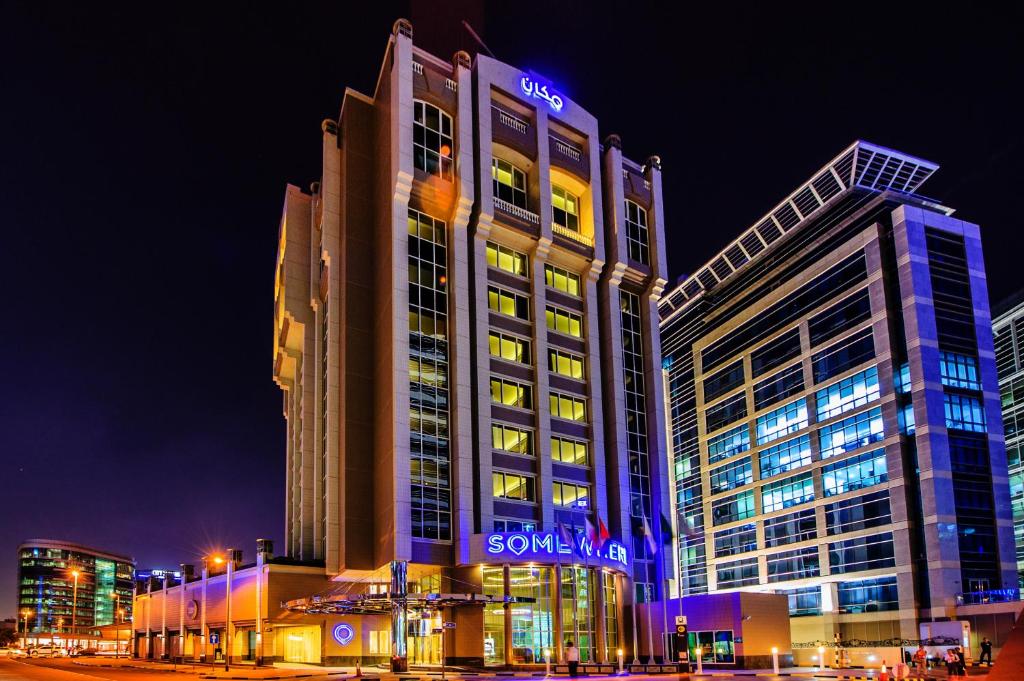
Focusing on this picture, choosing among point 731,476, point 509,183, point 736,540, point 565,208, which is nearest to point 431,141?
point 509,183

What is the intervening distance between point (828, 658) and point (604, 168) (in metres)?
56.5

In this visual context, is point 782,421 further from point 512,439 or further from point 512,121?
point 512,121

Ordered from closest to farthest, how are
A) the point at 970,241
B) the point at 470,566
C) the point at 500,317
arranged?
the point at 470,566
the point at 500,317
the point at 970,241

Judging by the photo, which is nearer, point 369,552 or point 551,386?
point 369,552

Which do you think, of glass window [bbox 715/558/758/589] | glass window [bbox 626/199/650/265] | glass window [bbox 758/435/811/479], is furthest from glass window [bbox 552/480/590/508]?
glass window [bbox 715/558/758/589]

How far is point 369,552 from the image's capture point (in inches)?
3051

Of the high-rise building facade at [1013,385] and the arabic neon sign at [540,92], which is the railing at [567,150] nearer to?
the arabic neon sign at [540,92]

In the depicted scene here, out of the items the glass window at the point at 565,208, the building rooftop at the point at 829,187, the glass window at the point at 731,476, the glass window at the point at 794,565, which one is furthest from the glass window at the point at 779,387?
the glass window at the point at 565,208

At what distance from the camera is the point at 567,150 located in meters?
91.9

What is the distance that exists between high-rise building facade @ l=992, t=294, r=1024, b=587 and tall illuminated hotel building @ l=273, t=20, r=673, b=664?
211ft

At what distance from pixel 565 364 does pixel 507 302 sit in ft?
26.5

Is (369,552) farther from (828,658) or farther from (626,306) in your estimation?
(828,658)

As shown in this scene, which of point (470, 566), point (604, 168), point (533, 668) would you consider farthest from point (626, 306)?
point (533, 668)

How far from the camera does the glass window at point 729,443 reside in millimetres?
133125
